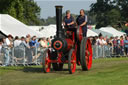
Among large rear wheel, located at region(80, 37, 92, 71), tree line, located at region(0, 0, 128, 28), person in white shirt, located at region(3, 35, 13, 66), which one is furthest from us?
tree line, located at region(0, 0, 128, 28)

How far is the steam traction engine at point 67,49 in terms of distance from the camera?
15.3 m

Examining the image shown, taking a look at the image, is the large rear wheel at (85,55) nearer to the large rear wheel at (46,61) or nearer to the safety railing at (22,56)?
the large rear wheel at (46,61)

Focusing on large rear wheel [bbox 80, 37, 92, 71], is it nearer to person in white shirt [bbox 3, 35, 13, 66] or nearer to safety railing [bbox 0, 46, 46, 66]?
safety railing [bbox 0, 46, 46, 66]

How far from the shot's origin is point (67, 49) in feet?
51.2

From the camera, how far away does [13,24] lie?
32219 millimetres

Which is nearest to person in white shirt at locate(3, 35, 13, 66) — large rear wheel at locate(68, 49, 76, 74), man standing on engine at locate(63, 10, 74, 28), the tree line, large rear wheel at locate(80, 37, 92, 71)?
large rear wheel at locate(80, 37, 92, 71)

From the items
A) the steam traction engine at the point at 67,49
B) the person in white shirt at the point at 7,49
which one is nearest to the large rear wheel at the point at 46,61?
the steam traction engine at the point at 67,49

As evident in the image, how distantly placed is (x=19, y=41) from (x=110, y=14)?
347 ft

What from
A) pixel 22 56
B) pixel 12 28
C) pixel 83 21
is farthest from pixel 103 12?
pixel 83 21

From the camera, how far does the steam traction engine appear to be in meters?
15.3

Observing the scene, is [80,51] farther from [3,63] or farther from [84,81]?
[3,63]

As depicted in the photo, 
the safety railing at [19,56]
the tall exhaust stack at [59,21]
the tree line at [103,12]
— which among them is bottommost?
the safety railing at [19,56]

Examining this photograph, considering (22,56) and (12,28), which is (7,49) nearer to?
(22,56)

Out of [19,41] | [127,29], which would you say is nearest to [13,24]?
[19,41]
